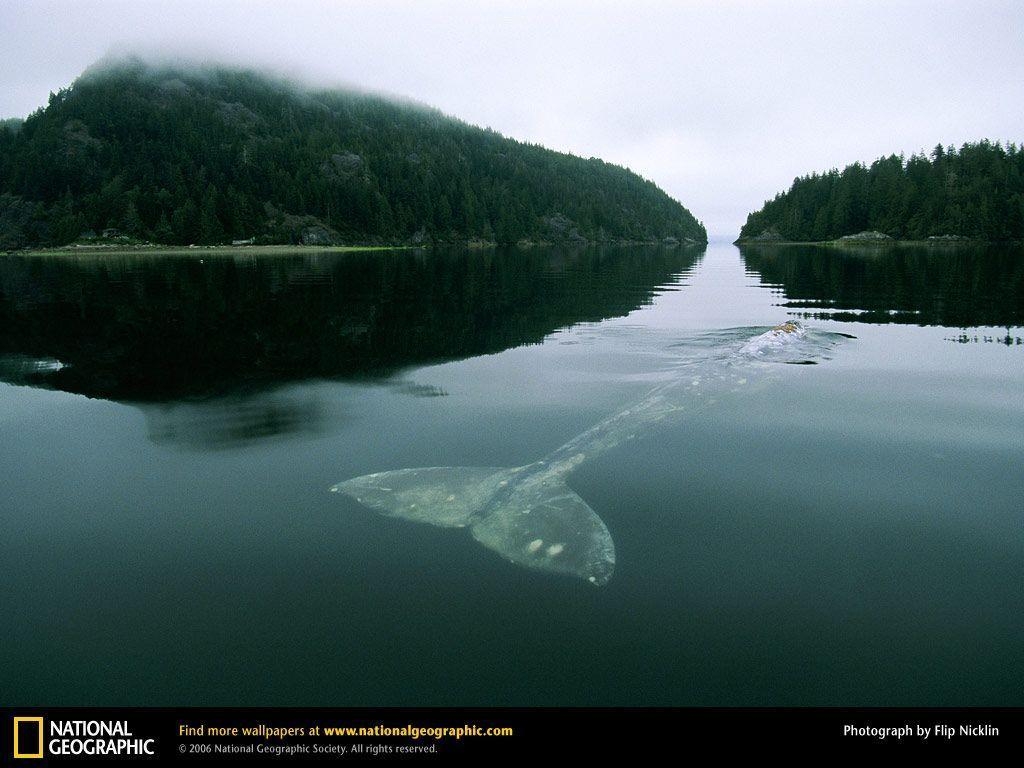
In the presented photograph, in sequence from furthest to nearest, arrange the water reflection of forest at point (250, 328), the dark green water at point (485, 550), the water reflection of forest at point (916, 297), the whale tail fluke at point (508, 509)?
the water reflection of forest at point (916, 297), the water reflection of forest at point (250, 328), the whale tail fluke at point (508, 509), the dark green water at point (485, 550)

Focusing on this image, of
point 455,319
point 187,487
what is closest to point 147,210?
point 455,319

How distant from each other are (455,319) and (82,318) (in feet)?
59.9

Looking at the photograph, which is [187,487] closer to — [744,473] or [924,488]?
[744,473]

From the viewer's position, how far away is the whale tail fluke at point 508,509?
26.7 ft

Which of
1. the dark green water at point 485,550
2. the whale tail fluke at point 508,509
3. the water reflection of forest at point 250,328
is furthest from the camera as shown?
the water reflection of forest at point 250,328

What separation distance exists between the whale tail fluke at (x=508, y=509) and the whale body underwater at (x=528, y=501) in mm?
13

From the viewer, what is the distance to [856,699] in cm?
574

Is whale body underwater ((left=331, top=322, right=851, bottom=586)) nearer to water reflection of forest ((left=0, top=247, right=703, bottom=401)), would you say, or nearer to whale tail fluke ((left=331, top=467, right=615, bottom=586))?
whale tail fluke ((left=331, top=467, right=615, bottom=586))
